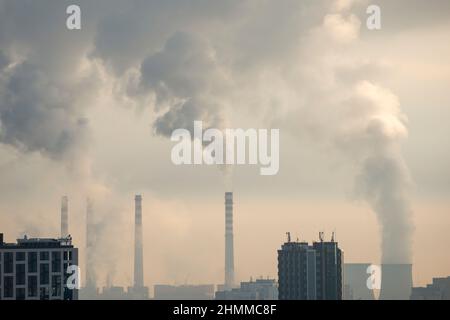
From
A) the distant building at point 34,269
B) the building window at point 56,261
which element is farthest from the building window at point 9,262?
the building window at point 56,261

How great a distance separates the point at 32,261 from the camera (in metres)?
159

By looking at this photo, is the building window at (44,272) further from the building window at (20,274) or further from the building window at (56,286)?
the building window at (20,274)

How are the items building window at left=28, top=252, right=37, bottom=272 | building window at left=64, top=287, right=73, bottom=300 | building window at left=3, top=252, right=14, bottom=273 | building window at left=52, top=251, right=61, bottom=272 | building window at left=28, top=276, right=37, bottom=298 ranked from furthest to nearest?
building window at left=64, top=287, right=73, bottom=300 → building window at left=52, top=251, right=61, bottom=272 → building window at left=28, top=252, right=37, bottom=272 → building window at left=28, top=276, right=37, bottom=298 → building window at left=3, top=252, right=14, bottom=273

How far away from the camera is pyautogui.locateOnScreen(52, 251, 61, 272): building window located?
162m

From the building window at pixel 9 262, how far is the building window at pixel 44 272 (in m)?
4.01

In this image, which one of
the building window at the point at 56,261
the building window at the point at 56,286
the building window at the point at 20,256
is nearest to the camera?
the building window at the point at 20,256

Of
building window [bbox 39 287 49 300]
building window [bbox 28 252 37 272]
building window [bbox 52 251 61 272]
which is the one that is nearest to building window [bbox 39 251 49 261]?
building window [bbox 52 251 61 272]

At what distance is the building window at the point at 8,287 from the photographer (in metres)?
156

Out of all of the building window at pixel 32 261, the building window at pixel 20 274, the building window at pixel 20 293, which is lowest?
the building window at pixel 20 293

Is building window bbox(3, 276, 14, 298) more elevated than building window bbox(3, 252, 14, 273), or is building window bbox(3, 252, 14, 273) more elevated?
building window bbox(3, 252, 14, 273)

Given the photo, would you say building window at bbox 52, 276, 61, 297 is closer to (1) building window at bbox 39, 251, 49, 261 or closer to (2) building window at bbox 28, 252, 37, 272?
(1) building window at bbox 39, 251, 49, 261

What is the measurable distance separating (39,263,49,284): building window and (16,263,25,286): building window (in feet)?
7.87
